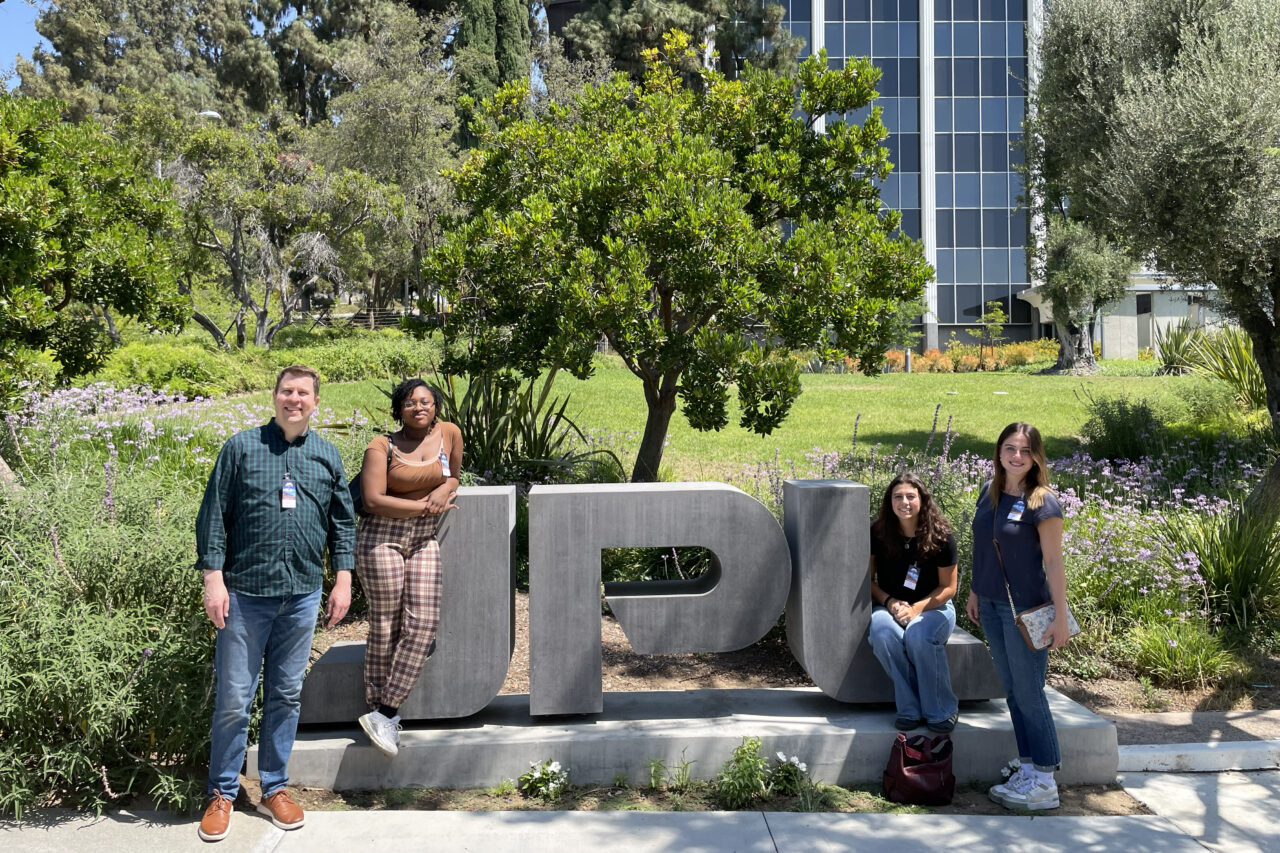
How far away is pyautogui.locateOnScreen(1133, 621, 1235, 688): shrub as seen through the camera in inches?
234

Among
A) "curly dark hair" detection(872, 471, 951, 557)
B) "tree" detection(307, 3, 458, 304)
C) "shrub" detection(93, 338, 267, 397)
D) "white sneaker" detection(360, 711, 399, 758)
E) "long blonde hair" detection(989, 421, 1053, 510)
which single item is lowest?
"white sneaker" detection(360, 711, 399, 758)

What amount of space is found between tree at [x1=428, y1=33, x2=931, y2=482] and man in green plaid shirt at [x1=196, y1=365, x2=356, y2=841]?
3.24m

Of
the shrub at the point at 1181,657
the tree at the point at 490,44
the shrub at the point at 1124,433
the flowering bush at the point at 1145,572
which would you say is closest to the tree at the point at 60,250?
the flowering bush at the point at 1145,572

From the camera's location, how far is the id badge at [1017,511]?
13.6ft

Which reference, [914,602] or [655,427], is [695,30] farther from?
[914,602]

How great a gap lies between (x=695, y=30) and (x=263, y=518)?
106 feet

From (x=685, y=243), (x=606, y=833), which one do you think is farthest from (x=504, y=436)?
(x=606, y=833)

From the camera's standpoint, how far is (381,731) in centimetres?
426

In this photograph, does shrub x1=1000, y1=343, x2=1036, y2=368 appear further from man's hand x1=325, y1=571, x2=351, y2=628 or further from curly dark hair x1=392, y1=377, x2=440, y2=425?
man's hand x1=325, y1=571, x2=351, y2=628

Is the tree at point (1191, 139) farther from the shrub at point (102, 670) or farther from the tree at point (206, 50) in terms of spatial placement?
the tree at point (206, 50)

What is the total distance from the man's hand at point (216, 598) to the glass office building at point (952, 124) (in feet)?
122

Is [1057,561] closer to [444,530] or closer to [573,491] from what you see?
[573,491]

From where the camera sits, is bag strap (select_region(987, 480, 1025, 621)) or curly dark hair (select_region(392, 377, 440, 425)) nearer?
bag strap (select_region(987, 480, 1025, 621))

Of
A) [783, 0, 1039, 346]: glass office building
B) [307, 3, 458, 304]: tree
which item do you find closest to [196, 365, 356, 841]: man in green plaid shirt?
[307, 3, 458, 304]: tree
